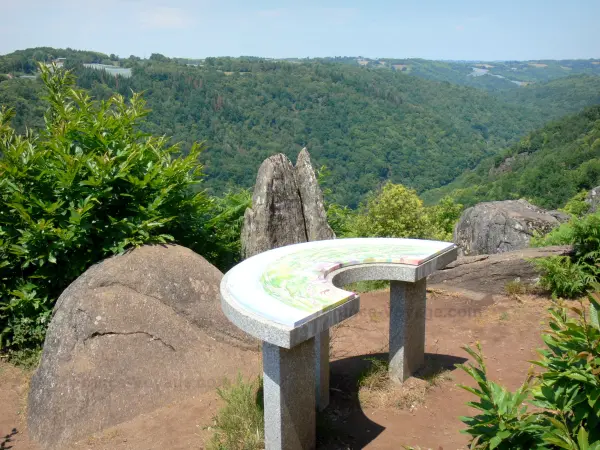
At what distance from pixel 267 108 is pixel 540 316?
86.0 m

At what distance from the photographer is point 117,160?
6.85 m

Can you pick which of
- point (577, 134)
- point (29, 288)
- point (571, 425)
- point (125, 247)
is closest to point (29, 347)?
point (29, 288)

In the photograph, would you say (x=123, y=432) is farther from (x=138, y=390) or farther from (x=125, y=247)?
(x=125, y=247)

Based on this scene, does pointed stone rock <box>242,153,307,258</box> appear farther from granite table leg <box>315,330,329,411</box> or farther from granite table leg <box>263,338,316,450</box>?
granite table leg <box>263,338,316,450</box>

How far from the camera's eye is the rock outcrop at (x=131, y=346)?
17.5 ft

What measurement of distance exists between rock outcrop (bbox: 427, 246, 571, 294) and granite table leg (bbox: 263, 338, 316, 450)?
472 cm

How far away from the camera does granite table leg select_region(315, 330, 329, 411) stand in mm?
5078

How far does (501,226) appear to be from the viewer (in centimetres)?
1104

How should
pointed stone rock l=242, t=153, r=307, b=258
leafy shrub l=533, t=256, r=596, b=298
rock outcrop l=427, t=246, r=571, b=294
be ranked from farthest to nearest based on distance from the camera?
pointed stone rock l=242, t=153, r=307, b=258 → rock outcrop l=427, t=246, r=571, b=294 → leafy shrub l=533, t=256, r=596, b=298

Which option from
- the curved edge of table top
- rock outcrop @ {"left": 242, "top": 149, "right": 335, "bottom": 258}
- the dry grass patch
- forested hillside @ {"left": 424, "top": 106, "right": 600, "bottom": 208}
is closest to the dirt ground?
the dry grass patch

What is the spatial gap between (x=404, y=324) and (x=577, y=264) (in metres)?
3.59

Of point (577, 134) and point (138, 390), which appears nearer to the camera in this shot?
point (138, 390)

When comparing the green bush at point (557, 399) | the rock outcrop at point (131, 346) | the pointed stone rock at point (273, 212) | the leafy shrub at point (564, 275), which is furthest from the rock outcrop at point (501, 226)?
the green bush at point (557, 399)

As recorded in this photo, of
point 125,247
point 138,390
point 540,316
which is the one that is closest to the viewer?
point 138,390
